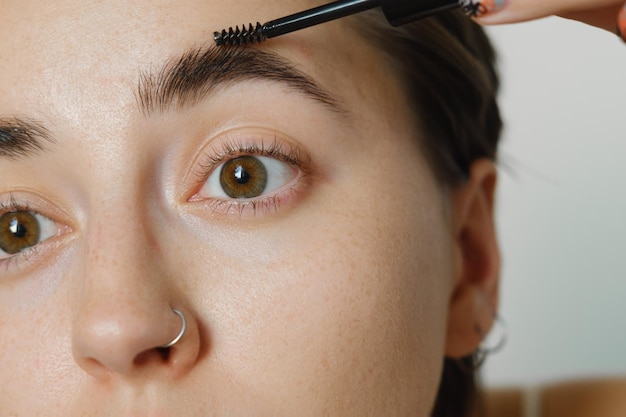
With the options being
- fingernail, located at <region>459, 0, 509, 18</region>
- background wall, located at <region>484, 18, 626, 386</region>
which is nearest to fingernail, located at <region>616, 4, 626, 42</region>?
fingernail, located at <region>459, 0, 509, 18</region>

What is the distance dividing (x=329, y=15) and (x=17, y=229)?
49 cm

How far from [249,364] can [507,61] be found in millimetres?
1445

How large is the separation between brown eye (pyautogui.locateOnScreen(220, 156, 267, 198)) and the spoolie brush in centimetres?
16

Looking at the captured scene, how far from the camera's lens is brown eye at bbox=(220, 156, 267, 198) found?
116cm

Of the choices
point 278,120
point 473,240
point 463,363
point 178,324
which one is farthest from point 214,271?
point 463,363

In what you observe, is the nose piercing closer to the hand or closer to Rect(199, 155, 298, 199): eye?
Rect(199, 155, 298, 199): eye

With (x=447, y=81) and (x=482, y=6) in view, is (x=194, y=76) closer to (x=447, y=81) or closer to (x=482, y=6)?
(x=482, y=6)

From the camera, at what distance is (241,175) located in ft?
3.83

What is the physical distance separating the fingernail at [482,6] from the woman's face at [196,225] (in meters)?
0.25

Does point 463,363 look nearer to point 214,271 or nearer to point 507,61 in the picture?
point 214,271

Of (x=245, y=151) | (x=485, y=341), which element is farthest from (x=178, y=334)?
(x=485, y=341)

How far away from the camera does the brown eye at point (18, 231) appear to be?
3.86 feet

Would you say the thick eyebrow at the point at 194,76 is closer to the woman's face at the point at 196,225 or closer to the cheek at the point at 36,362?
the woman's face at the point at 196,225

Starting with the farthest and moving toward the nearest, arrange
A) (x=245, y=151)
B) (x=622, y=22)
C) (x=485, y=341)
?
(x=485, y=341) → (x=245, y=151) → (x=622, y=22)
